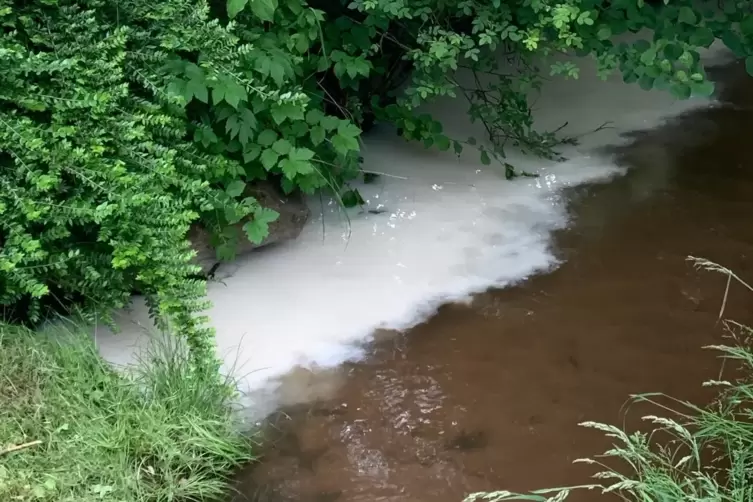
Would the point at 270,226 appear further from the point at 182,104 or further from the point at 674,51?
the point at 674,51

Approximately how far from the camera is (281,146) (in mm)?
2992

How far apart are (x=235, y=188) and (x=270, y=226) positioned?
1.70 ft

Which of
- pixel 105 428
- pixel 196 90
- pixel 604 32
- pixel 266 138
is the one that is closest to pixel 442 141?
pixel 604 32

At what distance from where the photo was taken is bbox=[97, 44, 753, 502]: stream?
242 cm

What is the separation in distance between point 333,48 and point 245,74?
2.26 feet

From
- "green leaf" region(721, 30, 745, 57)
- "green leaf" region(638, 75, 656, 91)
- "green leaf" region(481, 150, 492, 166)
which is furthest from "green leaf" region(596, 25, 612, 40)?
"green leaf" region(481, 150, 492, 166)

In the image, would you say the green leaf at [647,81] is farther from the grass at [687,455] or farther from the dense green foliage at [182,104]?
the grass at [687,455]

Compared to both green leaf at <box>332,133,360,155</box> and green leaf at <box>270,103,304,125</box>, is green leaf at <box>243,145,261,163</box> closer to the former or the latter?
green leaf at <box>270,103,304,125</box>

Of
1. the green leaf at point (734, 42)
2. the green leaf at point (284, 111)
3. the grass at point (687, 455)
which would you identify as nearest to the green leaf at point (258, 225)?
the green leaf at point (284, 111)

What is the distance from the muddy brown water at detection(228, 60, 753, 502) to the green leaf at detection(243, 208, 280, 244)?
0.66 meters

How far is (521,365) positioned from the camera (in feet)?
9.04

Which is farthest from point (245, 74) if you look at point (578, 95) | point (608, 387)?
point (578, 95)

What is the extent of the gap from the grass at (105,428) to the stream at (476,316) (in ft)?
0.61

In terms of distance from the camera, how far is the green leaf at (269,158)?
2.95 m
